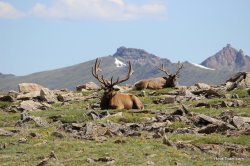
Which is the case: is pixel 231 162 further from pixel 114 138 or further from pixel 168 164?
pixel 114 138

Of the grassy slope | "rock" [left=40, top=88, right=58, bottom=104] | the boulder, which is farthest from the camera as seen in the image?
the boulder

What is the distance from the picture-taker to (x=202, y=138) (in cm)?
2206

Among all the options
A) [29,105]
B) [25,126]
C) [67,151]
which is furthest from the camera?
[29,105]

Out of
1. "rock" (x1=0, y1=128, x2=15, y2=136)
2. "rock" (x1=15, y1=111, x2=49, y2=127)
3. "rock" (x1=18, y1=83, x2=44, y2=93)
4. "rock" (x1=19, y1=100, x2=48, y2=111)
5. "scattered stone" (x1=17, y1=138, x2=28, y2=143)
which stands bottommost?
"scattered stone" (x1=17, y1=138, x2=28, y2=143)

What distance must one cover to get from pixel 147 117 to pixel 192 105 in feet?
26.8

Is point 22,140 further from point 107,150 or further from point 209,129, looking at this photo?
point 209,129

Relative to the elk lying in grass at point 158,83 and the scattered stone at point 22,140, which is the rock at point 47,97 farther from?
the scattered stone at point 22,140

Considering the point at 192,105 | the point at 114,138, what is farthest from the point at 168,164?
the point at 192,105

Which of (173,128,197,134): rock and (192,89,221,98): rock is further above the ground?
(192,89,221,98): rock

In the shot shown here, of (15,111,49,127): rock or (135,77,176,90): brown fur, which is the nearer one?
(15,111,49,127): rock

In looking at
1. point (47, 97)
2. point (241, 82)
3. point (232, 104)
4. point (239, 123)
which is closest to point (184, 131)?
point (239, 123)

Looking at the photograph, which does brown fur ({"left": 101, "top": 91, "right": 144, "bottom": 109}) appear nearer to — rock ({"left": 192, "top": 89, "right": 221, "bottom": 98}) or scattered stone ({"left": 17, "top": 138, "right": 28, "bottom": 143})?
rock ({"left": 192, "top": 89, "right": 221, "bottom": 98})

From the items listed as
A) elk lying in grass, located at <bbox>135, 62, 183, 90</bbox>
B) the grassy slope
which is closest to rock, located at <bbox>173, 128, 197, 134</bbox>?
the grassy slope

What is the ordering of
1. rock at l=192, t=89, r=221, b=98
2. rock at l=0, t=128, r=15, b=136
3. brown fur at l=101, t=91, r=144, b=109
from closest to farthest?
rock at l=0, t=128, r=15, b=136
brown fur at l=101, t=91, r=144, b=109
rock at l=192, t=89, r=221, b=98
